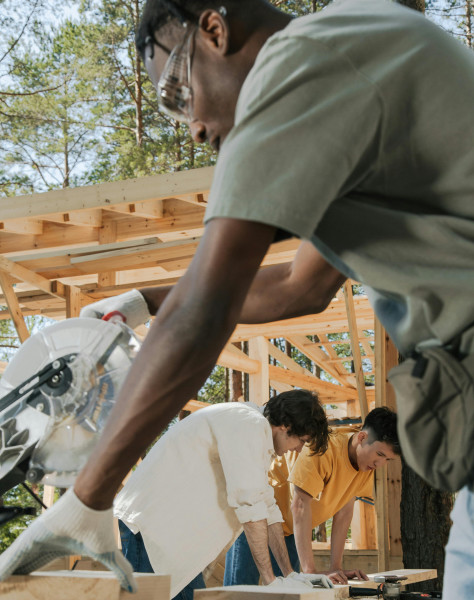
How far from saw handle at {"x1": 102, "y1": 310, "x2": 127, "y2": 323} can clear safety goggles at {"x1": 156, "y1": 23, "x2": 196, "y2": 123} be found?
58 centimetres

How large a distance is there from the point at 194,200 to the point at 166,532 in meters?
3.47

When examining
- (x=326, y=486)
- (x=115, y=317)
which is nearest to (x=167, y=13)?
(x=115, y=317)

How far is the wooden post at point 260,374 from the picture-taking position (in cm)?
947

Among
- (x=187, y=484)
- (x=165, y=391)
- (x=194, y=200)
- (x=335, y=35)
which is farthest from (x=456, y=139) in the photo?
(x=194, y=200)

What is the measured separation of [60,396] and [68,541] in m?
0.51

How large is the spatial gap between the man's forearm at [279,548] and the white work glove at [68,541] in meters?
3.06

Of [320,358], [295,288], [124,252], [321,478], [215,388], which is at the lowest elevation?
[215,388]

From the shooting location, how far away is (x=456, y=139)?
1.05 meters

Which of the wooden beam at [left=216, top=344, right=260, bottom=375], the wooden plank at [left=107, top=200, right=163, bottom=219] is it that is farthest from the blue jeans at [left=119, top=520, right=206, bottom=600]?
the wooden beam at [left=216, top=344, right=260, bottom=375]

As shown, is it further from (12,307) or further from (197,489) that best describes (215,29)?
(12,307)

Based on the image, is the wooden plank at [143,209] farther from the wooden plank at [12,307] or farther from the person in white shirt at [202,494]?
the person in white shirt at [202,494]

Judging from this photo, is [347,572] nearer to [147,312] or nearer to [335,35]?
[147,312]

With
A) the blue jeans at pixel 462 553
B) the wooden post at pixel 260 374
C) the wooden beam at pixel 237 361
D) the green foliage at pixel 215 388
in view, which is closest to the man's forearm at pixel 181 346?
the blue jeans at pixel 462 553

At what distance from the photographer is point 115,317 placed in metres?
1.80
